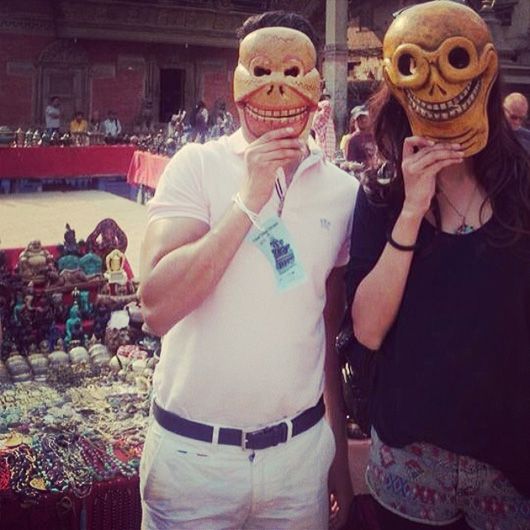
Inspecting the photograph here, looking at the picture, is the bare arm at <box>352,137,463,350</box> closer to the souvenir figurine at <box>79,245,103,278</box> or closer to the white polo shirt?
the white polo shirt

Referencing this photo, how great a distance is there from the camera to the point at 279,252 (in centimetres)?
155

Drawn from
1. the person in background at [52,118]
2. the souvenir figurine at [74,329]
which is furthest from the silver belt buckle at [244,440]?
the person in background at [52,118]

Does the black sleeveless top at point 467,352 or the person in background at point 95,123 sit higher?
the person in background at point 95,123

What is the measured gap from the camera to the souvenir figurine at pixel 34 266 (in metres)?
4.17

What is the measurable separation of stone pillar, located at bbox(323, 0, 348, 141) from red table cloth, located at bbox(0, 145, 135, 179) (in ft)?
17.8

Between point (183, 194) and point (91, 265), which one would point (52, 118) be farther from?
point (183, 194)

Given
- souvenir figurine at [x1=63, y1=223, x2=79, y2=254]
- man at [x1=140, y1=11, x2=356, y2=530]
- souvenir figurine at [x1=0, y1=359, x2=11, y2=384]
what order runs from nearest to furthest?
man at [x1=140, y1=11, x2=356, y2=530] → souvenir figurine at [x1=0, y1=359, x2=11, y2=384] → souvenir figurine at [x1=63, y1=223, x2=79, y2=254]

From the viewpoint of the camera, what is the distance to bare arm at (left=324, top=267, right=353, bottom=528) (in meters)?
1.76

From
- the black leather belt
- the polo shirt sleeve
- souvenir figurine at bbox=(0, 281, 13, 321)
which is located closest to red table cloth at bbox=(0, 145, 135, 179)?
souvenir figurine at bbox=(0, 281, 13, 321)

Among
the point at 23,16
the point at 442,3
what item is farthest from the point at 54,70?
the point at 442,3

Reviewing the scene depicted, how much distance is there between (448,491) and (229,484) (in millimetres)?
443

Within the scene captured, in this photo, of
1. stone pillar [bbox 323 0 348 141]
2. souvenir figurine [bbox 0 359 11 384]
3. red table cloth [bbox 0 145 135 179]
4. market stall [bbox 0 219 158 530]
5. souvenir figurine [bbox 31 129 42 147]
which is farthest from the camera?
stone pillar [bbox 323 0 348 141]

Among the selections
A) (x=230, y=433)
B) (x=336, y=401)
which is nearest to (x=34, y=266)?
(x=336, y=401)

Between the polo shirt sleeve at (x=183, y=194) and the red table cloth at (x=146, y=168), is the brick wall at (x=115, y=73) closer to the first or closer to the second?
the red table cloth at (x=146, y=168)
